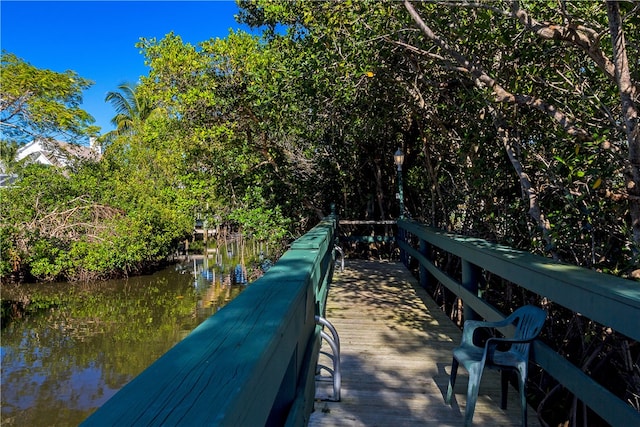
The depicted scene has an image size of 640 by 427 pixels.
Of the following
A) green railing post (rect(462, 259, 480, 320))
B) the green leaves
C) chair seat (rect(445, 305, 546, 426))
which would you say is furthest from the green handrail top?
the green leaves

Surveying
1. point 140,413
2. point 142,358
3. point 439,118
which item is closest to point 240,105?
point 439,118

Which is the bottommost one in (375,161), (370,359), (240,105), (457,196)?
(370,359)

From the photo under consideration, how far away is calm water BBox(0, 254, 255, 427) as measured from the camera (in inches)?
395

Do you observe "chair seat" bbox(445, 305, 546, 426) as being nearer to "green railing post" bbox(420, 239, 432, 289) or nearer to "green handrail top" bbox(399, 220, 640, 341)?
"green handrail top" bbox(399, 220, 640, 341)

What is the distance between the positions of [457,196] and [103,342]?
1171 cm

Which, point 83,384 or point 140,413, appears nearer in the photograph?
point 140,413

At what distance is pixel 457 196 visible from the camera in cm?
809

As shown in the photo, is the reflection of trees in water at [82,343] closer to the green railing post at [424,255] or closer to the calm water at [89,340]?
the calm water at [89,340]

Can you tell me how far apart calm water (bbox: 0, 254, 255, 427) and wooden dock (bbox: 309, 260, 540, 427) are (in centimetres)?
756

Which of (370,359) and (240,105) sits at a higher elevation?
(240,105)

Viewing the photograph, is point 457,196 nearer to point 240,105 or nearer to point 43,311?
point 240,105

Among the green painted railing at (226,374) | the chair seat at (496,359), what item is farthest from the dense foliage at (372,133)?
the green painted railing at (226,374)

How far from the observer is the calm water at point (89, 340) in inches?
395

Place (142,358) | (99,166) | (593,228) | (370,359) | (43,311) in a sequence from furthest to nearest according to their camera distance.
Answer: (99,166)
(43,311)
(142,358)
(593,228)
(370,359)
